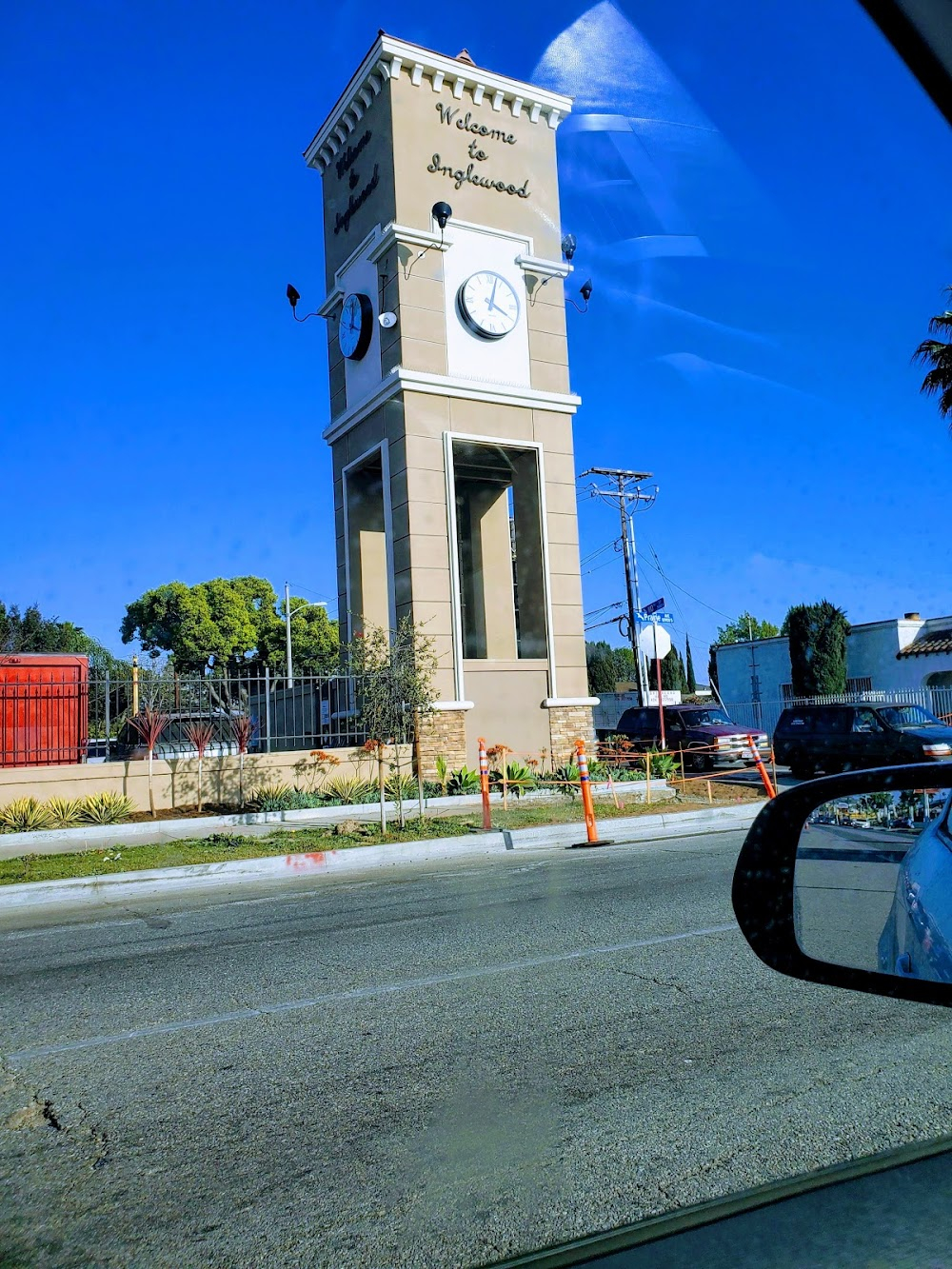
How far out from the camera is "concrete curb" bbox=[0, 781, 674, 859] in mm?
13836

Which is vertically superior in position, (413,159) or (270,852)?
(413,159)

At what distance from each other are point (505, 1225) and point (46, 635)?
1836 inches

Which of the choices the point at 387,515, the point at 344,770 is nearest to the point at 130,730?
the point at 344,770

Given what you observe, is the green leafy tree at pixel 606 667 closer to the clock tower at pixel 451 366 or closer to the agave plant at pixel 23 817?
the clock tower at pixel 451 366

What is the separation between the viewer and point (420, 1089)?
400 cm

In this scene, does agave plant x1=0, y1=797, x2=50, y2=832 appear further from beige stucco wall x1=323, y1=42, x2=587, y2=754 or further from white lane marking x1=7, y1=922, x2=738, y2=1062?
white lane marking x1=7, y1=922, x2=738, y2=1062

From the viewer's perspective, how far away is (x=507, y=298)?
22328mm

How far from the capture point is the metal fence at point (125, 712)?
630 inches

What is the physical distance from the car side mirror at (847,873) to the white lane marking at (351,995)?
379 cm

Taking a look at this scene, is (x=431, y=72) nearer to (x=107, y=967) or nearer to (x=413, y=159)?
(x=413, y=159)

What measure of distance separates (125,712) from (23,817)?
2639 mm

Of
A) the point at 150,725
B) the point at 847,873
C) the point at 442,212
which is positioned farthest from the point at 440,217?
the point at 847,873

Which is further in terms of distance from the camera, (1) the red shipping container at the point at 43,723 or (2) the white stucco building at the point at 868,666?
(2) the white stucco building at the point at 868,666

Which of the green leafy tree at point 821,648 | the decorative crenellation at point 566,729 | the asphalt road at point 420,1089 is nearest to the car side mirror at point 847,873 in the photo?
the asphalt road at point 420,1089
